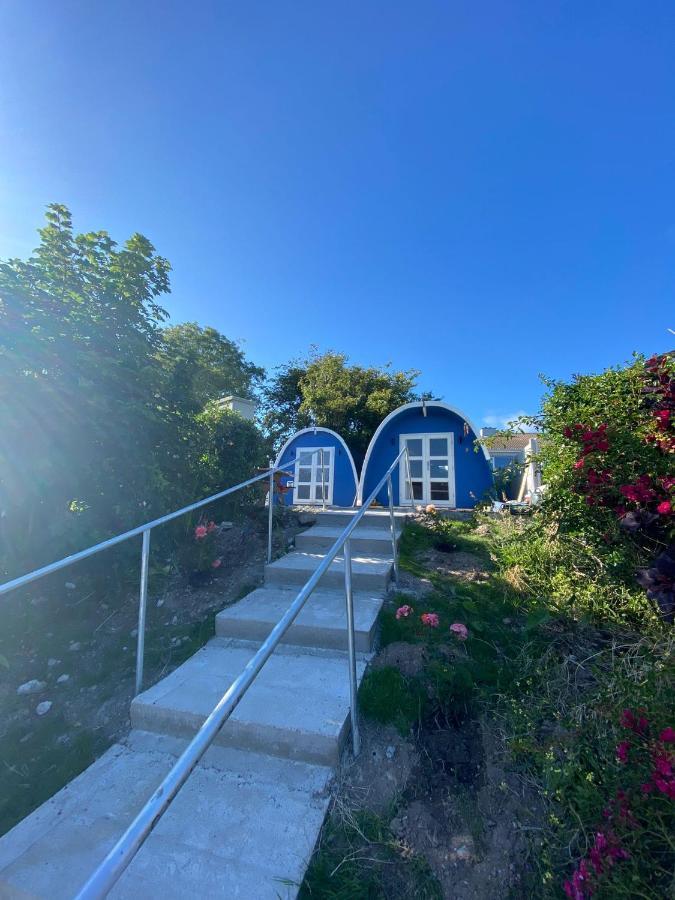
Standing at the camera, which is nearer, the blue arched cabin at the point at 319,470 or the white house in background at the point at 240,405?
the white house in background at the point at 240,405

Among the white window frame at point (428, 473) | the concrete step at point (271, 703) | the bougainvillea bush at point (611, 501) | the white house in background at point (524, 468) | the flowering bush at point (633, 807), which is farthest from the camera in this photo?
the white window frame at point (428, 473)

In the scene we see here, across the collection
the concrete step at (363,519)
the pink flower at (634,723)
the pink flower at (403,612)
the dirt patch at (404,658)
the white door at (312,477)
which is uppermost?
the white door at (312,477)

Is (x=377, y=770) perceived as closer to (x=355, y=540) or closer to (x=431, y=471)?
(x=355, y=540)

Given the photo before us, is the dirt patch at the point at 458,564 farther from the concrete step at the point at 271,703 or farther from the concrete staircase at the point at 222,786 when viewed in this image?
the concrete step at the point at 271,703

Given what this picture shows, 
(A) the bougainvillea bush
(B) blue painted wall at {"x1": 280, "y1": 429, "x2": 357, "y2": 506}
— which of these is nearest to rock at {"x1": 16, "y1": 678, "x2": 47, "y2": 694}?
(A) the bougainvillea bush

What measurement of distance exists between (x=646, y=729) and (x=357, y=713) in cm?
128

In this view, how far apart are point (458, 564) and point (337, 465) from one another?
5190 millimetres

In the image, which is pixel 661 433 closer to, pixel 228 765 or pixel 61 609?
pixel 228 765

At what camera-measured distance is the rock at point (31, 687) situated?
2.53 meters

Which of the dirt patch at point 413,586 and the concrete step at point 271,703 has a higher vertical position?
the dirt patch at point 413,586

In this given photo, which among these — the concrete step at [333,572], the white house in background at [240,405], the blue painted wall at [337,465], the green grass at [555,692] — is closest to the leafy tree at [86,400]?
the concrete step at [333,572]

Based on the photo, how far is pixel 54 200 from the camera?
3.83 metres

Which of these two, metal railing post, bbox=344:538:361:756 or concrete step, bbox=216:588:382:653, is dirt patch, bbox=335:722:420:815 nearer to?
metal railing post, bbox=344:538:361:756

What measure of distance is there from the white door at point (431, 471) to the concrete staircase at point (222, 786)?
539 centimetres
